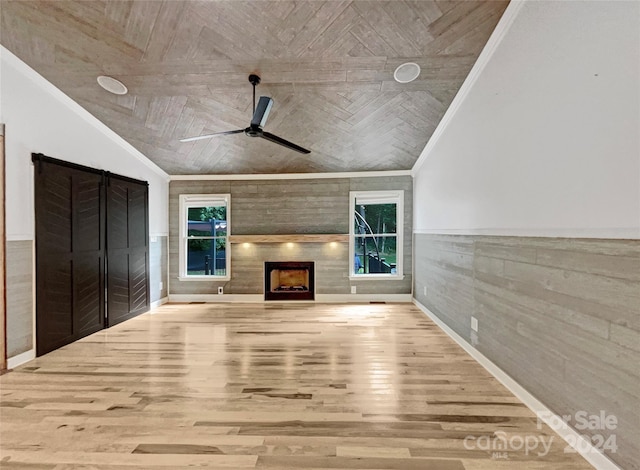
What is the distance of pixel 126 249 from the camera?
4.72 m

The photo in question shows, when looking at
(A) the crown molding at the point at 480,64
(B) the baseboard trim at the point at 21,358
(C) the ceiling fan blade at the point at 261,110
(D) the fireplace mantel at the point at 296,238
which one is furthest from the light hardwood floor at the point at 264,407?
(A) the crown molding at the point at 480,64

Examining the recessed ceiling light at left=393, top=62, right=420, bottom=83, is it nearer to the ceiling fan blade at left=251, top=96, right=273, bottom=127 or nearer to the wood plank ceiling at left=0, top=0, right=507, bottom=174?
the wood plank ceiling at left=0, top=0, right=507, bottom=174

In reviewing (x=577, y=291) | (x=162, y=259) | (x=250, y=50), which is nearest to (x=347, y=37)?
(x=250, y=50)

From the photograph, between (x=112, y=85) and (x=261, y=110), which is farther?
(x=112, y=85)

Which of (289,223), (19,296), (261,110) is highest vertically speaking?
(261,110)

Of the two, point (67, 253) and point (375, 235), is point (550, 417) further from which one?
point (67, 253)

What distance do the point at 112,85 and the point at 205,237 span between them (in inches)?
126

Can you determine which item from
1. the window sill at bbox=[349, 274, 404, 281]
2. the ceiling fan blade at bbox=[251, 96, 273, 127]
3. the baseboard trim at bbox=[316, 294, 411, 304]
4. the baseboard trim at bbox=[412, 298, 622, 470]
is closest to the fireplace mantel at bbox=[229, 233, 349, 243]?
the window sill at bbox=[349, 274, 404, 281]

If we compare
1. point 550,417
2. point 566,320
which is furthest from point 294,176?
point 550,417

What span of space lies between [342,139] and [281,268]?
2851 millimetres

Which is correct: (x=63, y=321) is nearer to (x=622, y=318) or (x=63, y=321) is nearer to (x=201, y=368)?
(x=201, y=368)

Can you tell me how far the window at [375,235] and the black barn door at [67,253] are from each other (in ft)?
14.0

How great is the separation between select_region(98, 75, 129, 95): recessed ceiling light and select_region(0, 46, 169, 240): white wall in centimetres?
14

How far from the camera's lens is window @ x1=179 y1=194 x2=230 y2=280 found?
6.06 meters
